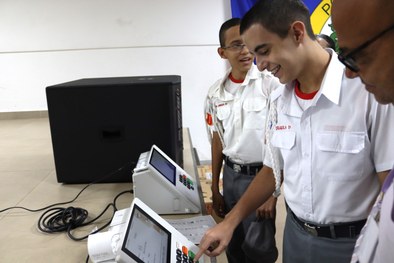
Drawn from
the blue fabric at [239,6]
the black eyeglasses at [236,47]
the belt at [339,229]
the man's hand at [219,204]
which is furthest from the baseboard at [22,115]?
the belt at [339,229]

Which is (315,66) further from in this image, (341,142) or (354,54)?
(354,54)

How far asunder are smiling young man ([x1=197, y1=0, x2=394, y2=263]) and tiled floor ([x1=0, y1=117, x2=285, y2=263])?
43 cm

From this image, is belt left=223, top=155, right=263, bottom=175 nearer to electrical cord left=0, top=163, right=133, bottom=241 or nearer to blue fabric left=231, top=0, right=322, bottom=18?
electrical cord left=0, top=163, right=133, bottom=241

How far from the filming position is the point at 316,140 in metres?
0.90

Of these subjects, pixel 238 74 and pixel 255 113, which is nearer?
pixel 255 113

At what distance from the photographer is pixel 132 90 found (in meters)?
1.34

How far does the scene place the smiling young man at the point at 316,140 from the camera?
83 centimetres

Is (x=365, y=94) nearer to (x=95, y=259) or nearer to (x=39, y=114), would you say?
(x=95, y=259)

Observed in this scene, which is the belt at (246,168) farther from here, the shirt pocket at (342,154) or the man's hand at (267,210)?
the shirt pocket at (342,154)

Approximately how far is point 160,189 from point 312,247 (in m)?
0.49

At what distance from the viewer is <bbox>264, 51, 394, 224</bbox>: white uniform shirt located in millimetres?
805

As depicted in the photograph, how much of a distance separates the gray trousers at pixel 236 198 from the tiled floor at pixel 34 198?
0.45m

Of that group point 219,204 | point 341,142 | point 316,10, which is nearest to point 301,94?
point 341,142

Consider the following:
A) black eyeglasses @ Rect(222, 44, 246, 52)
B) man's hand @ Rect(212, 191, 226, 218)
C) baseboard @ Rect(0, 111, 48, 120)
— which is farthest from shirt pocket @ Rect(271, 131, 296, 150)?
baseboard @ Rect(0, 111, 48, 120)
